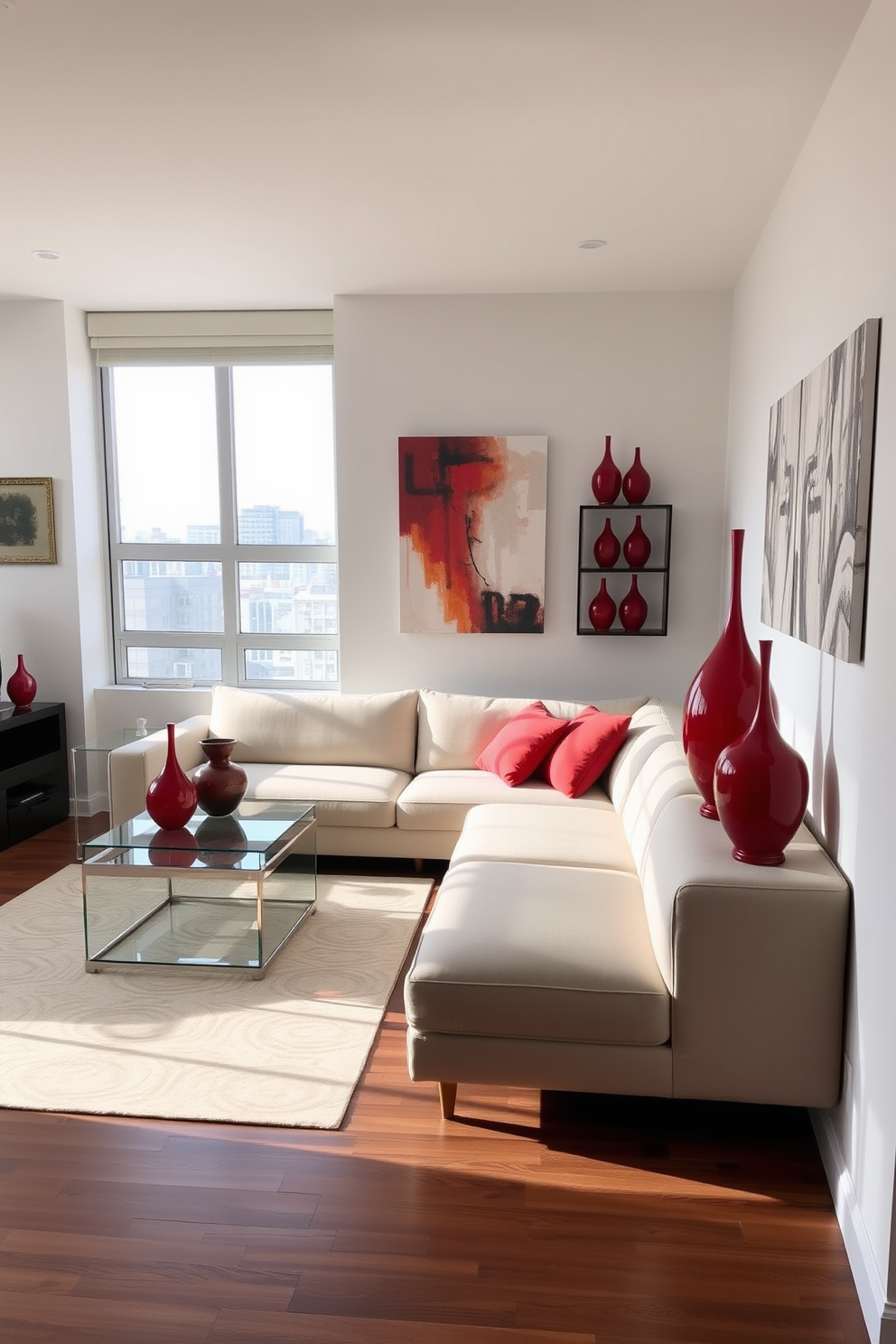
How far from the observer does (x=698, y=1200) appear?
85.3 inches

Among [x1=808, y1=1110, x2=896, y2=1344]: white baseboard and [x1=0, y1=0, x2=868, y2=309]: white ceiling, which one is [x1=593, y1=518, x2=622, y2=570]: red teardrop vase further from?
[x1=808, y1=1110, x2=896, y2=1344]: white baseboard

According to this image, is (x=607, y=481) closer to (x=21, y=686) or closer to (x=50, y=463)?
(x=50, y=463)

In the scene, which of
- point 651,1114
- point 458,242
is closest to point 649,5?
point 458,242

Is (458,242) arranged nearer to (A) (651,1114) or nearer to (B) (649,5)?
(B) (649,5)

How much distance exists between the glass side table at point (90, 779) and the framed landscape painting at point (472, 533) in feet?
5.24

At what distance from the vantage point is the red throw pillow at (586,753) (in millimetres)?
4109

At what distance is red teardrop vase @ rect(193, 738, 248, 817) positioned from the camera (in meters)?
3.65

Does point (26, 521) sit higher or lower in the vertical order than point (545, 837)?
higher

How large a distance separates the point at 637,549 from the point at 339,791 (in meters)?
1.82

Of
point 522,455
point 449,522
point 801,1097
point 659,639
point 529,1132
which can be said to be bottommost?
point 529,1132

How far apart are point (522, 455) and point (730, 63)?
7.98ft

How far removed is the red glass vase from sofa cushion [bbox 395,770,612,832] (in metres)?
1.72

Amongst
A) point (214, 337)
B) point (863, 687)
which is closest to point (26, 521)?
point (214, 337)

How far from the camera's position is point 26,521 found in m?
5.17
